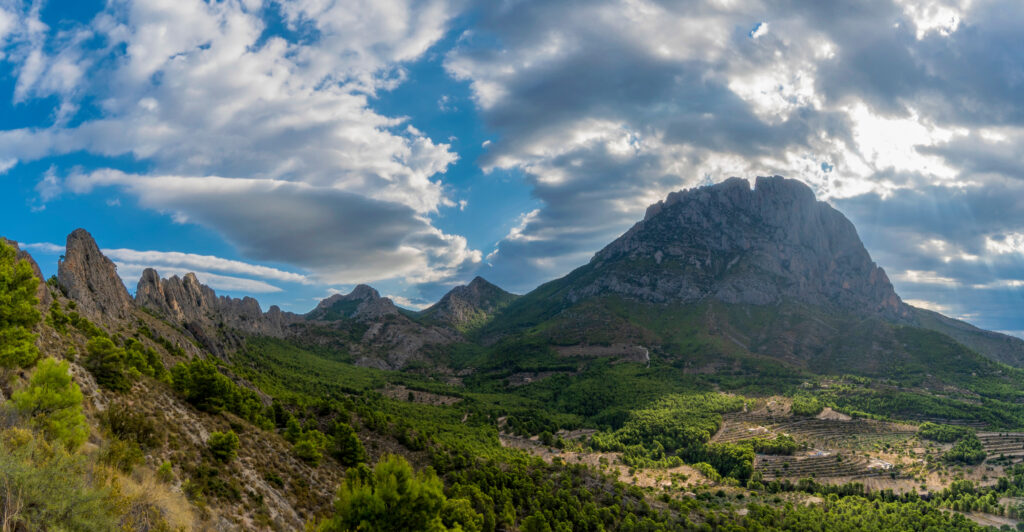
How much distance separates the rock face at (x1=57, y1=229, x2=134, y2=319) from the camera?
72.1 meters

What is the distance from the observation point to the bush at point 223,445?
34875 mm

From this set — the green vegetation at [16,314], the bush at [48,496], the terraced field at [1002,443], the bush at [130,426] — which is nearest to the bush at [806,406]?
the terraced field at [1002,443]

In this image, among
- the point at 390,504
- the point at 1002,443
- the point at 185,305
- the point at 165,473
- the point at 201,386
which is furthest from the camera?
the point at 185,305

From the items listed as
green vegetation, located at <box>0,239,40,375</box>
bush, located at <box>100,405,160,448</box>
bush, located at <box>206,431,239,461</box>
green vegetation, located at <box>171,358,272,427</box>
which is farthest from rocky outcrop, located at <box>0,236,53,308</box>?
bush, located at <box>206,431,239,461</box>

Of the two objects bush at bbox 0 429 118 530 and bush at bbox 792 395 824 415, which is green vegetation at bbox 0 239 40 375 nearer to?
bush at bbox 0 429 118 530

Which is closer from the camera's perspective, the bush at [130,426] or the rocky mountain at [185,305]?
the bush at [130,426]

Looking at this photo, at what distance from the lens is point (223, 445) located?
116 ft

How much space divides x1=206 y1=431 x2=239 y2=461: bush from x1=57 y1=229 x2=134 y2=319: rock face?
5214 centimetres

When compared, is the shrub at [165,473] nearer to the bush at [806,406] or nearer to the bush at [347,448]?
the bush at [347,448]

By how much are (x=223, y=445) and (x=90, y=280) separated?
75.8 m

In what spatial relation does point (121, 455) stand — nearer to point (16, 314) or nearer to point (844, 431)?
point (16, 314)

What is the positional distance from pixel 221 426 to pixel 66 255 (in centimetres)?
7105

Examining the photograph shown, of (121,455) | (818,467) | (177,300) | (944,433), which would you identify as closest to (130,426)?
(121,455)

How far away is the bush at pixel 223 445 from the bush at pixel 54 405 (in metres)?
10.8
